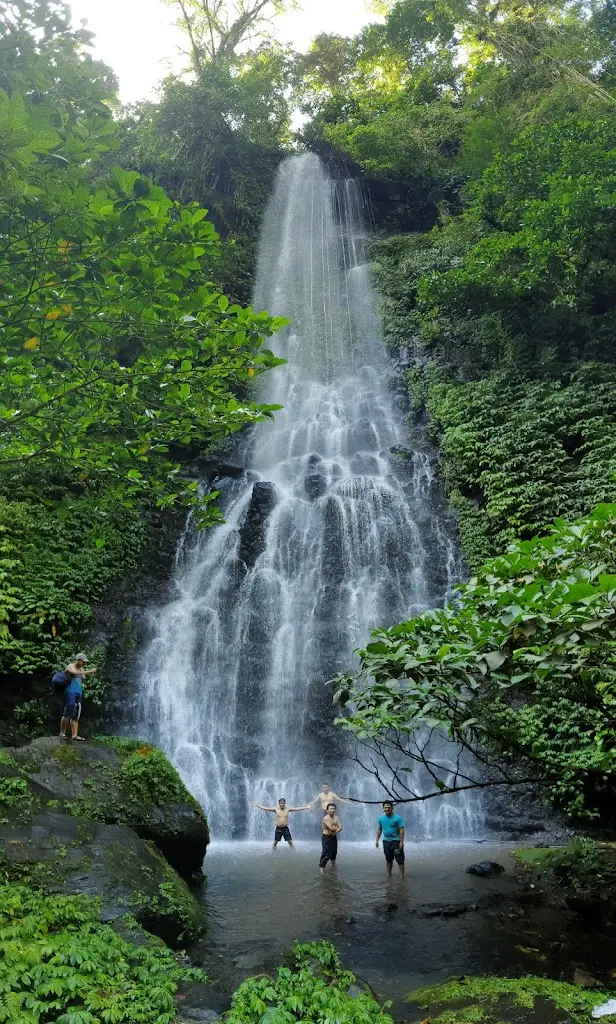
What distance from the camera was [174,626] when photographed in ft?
44.8

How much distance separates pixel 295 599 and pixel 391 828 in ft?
20.5

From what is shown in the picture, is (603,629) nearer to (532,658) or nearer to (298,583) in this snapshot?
(532,658)

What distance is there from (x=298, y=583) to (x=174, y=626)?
2808 millimetres

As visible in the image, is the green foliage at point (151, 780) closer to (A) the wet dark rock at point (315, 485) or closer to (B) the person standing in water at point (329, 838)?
(B) the person standing in water at point (329, 838)

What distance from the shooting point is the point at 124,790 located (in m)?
7.68

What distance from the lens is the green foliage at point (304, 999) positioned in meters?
3.85

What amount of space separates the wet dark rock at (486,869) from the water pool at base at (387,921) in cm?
10

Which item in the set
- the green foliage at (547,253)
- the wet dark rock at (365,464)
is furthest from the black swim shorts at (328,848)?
the green foliage at (547,253)

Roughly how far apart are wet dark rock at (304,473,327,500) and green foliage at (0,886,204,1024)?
12.0 m

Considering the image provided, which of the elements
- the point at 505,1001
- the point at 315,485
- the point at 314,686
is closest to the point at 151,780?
the point at 505,1001

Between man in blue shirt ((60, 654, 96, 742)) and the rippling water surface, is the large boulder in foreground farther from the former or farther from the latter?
man in blue shirt ((60, 654, 96, 742))

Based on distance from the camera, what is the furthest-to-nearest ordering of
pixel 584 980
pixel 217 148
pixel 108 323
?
pixel 217 148 → pixel 584 980 → pixel 108 323

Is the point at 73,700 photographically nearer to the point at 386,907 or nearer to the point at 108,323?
the point at 386,907

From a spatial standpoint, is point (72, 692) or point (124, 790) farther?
point (72, 692)
